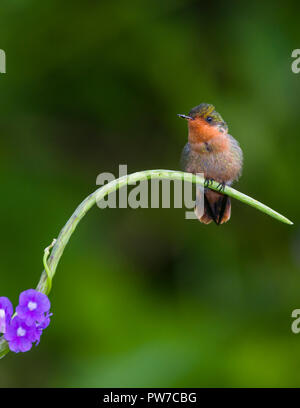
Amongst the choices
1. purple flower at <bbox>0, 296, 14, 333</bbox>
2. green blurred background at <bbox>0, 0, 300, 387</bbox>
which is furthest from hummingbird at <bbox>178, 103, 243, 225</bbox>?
purple flower at <bbox>0, 296, 14, 333</bbox>

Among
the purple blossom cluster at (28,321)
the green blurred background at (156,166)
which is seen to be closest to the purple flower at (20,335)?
the purple blossom cluster at (28,321)

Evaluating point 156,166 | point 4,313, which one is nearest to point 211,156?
point 156,166

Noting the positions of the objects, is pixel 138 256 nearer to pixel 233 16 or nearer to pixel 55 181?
pixel 55 181

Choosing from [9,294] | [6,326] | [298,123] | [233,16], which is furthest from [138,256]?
[6,326]

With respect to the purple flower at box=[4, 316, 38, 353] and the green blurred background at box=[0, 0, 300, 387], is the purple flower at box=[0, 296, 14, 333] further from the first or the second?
the green blurred background at box=[0, 0, 300, 387]

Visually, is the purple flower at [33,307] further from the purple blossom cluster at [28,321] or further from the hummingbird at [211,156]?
the hummingbird at [211,156]

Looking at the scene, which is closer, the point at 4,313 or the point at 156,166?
the point at 4,313

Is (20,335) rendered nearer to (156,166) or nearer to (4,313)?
(4,313)
